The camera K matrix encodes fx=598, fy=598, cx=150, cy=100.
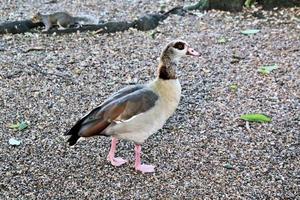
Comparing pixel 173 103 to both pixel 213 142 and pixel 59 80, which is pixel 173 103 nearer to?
pixel 213 142

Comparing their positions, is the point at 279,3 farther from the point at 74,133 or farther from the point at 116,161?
the point at 74,133

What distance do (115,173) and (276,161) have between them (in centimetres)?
101

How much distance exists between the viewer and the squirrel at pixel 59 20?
6425 millimetres

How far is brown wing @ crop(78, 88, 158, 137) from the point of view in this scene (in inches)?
140

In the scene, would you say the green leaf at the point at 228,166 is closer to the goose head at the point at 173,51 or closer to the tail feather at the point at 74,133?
the goose head at the point at 173,51

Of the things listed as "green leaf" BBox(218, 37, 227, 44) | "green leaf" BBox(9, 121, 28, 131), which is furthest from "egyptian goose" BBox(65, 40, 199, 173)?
"green leaf" BBox(218, 37, 227, 44)

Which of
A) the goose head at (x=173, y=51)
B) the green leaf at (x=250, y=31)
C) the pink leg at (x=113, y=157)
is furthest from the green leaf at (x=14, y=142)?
the green leaf at (x=250, y=31)

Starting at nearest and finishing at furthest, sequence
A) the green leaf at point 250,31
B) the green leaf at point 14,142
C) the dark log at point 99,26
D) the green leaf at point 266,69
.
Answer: the green leaf at point 14,142 → the green leaf at point 266,69 → the green leaf at point 250,31 → the dark log at point 99,26

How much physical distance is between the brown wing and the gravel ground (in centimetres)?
31

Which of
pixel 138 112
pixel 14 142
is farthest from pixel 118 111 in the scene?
pixel 14 142

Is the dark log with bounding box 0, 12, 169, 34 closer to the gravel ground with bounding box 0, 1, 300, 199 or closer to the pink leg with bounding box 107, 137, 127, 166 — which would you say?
the gravel ground with bounding box 0, 1, 300, 199

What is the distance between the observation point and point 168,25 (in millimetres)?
6516

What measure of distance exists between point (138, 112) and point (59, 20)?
3163 millimetres

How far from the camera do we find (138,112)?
3.55 metres
